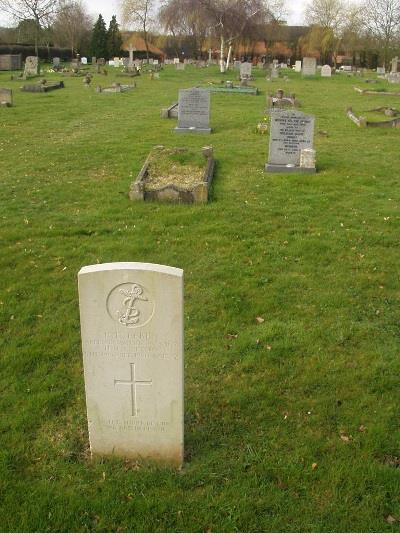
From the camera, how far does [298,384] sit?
466cm

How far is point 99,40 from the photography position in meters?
67.1

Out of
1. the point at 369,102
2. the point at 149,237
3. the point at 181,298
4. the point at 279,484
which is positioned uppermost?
the point at 369,102

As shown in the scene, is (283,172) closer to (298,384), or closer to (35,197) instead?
(35,197)

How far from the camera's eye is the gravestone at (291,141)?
465 inches

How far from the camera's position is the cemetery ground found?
3.48m

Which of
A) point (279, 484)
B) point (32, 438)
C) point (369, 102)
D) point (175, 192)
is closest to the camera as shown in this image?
point (279, 484)

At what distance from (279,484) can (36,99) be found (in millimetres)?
25182

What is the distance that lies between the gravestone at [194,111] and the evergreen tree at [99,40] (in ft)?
187

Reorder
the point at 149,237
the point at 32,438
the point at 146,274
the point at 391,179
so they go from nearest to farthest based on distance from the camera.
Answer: the point at 146,274, the point at 32,438, the point at 149,237, the point at 391,179

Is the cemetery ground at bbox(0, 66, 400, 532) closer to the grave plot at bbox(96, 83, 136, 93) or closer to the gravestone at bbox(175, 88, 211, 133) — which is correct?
Result: the gravestone at bbox(175, 88, 211, 133)

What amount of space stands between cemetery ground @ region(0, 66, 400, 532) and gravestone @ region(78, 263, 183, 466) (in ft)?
0.76

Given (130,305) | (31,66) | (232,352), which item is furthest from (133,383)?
(31,66)

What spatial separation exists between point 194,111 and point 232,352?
13286mm

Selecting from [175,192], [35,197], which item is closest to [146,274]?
[175,192]
